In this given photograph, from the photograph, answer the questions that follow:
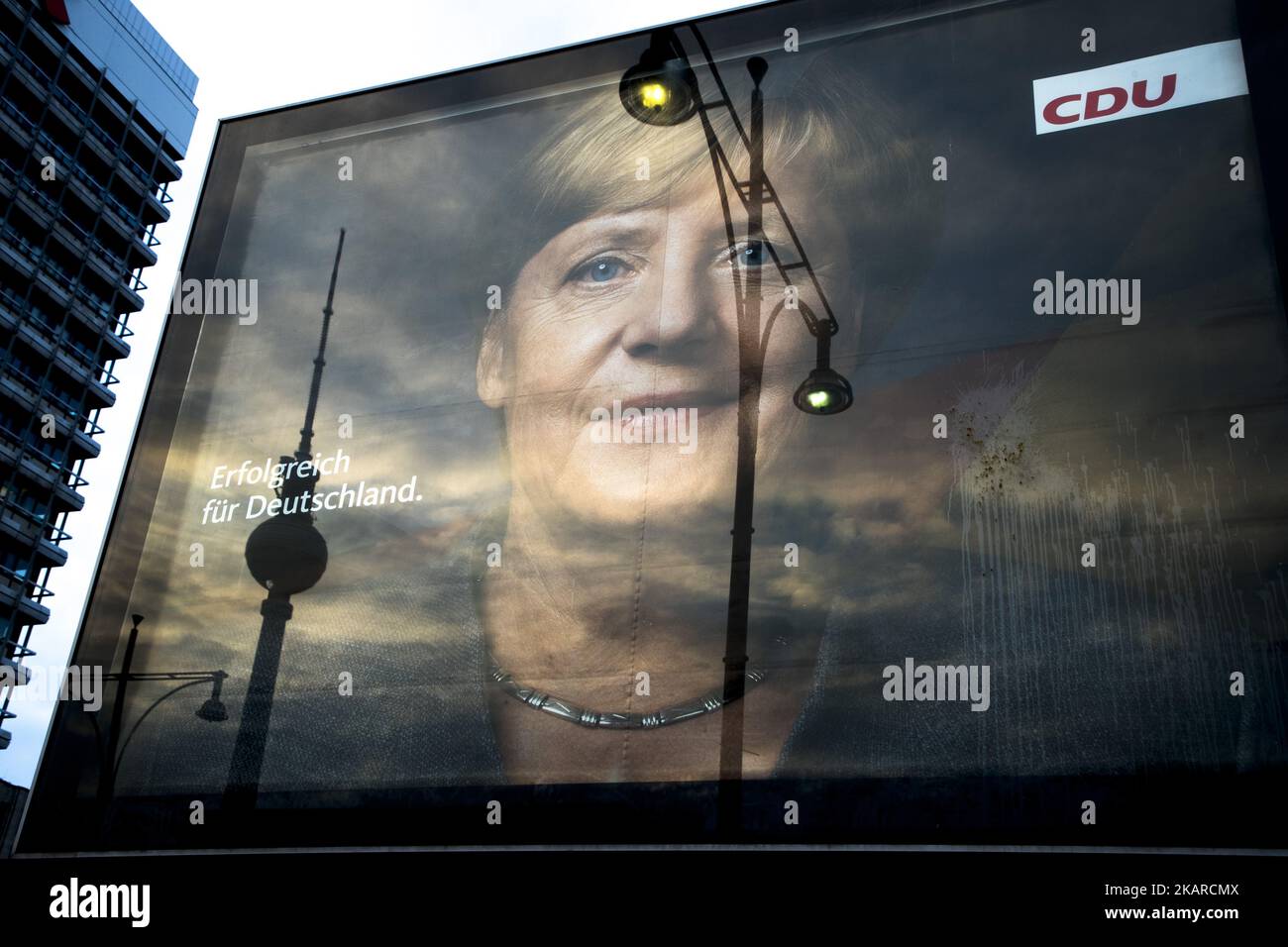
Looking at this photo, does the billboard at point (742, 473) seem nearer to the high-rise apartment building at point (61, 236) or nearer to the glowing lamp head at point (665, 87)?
the glowing lamp head at point (665, 87)

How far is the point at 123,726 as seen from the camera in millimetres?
7789

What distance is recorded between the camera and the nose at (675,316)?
7762mm

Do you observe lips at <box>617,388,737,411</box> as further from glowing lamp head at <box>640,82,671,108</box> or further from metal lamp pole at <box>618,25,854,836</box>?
glowing lamp head at <box>640,82,671,108</box>

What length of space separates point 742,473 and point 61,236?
57.6m

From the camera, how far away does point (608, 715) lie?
6.93 m

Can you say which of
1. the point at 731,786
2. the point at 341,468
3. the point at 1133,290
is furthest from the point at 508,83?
the point at 731,786

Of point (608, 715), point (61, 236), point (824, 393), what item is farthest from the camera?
point (61, 236)

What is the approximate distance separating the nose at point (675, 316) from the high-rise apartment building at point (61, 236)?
5010 cm

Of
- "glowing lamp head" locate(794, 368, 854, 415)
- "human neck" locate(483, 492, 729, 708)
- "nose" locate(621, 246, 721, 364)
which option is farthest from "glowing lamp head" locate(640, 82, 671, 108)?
"human neck" locate(483, 492, 729, 708)

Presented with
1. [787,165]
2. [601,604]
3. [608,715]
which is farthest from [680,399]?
[608,715]

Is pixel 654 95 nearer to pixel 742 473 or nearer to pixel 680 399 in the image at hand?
pixel 680 399
